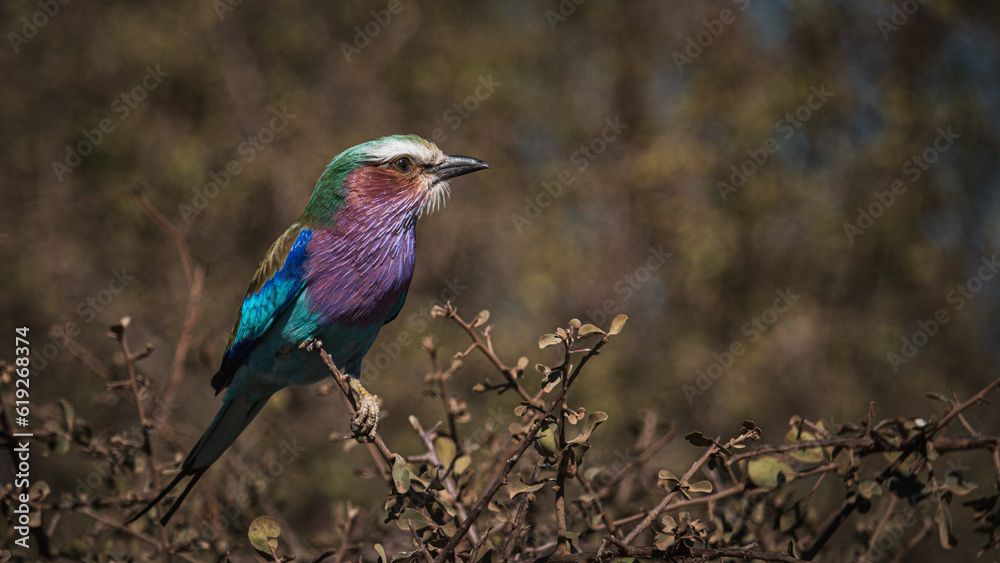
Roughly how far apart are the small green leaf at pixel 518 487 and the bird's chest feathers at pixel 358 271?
1.00 meters

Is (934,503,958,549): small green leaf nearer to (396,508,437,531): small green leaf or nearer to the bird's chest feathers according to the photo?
(396,508,437,531): small green leaf

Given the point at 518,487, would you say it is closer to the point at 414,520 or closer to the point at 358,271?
the point at 414,520

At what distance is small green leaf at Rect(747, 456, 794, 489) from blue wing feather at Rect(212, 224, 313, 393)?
1.53m

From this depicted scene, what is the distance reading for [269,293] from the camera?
2723 millimetres

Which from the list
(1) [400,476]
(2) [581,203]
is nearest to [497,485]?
(1) [400,476]

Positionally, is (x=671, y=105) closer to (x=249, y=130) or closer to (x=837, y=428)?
(x=249, y=130)

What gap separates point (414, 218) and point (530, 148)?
5327 millimetres

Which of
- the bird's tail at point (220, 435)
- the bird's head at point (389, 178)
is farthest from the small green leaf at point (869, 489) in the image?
the bird's tail at point (220, 435)

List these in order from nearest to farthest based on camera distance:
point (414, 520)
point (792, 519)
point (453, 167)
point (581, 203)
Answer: point (414, 520)
point (792, 519)
point (453, 167)
point (581, 203)

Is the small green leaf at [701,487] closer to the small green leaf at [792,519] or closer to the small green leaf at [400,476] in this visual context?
the small green leaf at [792,519]

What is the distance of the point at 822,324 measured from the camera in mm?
7273

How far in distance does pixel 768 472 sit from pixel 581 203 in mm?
5920

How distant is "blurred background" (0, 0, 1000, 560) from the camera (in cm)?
698

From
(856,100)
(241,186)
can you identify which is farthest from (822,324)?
(241,186)
